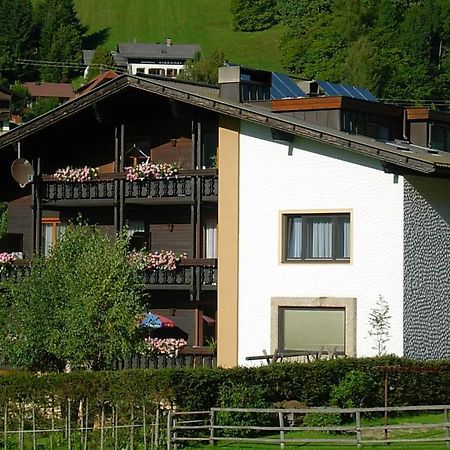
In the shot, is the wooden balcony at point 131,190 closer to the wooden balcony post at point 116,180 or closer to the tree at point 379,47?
the wooden balcony post at point 116,180

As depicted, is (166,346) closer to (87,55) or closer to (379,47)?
(379,47)

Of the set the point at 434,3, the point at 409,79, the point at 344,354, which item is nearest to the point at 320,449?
the point at 344,354

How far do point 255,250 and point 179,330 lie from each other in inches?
171

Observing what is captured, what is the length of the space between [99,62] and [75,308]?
128 m

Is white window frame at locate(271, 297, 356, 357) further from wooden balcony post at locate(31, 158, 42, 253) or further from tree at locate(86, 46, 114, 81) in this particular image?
tree at locate(86, 46, 114, 81)

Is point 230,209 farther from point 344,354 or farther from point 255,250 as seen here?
point 344,354

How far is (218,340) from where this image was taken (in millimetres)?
37000

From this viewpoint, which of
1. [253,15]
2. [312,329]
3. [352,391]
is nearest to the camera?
[352,391]

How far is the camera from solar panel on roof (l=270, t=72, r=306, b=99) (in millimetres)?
41866

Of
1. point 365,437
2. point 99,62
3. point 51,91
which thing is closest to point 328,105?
point 365,437

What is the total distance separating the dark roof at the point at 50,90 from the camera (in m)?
146

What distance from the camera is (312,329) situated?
117 ft

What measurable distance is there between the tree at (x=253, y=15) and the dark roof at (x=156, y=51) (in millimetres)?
6823

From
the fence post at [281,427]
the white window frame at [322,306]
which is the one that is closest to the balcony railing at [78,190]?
the white window frame at [322,306]
